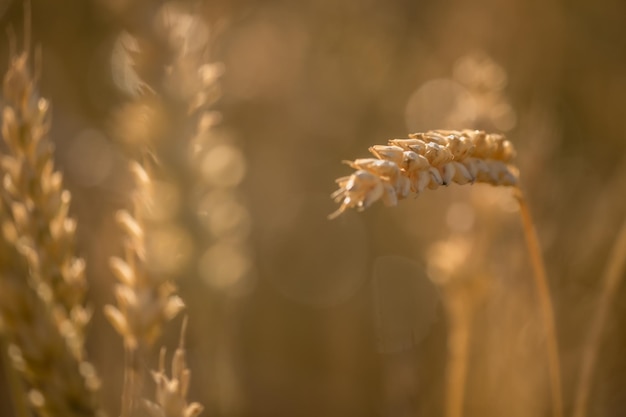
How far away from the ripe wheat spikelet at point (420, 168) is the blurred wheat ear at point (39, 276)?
272mm

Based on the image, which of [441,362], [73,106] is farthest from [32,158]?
[73,106]

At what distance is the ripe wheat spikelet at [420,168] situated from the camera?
1.60 ft

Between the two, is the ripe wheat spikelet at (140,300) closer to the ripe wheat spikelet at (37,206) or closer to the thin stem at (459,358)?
the ripe wheat spikelet at (37,206)

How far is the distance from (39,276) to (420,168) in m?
0.36

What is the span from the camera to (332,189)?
7.02 feet

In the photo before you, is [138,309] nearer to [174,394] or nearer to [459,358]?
[174,394]

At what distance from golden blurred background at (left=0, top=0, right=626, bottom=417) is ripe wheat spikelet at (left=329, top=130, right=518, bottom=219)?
30cm

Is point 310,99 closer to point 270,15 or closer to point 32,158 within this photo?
point 270,15

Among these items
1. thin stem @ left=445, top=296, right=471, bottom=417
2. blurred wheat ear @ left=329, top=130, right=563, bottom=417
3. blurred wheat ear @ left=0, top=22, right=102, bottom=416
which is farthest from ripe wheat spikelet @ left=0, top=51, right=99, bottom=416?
thin stem @ left=445, top=296, right=471, bottom=417

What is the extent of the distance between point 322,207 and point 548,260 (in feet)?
3.29

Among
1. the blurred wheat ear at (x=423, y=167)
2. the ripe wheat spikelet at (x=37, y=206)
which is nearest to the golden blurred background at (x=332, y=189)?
the ripe wheat spikelet at (x=37, y=206)

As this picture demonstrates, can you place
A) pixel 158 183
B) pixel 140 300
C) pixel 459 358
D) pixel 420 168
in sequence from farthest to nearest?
pixel 459 358
pixel 158 183
pixel 140 300
pixel 420 168

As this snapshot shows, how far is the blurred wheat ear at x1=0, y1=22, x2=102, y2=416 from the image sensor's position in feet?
2.08

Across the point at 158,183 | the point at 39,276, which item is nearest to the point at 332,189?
the point at 158,183
